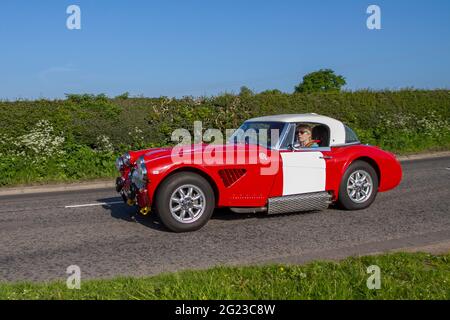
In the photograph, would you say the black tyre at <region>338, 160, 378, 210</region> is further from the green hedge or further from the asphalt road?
the green hedge

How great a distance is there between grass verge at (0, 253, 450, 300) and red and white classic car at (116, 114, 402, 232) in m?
1.90

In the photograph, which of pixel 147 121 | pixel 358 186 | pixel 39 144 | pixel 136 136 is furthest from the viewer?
pixel 147 121

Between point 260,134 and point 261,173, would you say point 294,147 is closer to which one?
point 260,134

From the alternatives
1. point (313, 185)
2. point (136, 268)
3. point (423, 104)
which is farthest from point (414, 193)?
point (423, 104)

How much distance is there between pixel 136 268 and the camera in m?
4.96

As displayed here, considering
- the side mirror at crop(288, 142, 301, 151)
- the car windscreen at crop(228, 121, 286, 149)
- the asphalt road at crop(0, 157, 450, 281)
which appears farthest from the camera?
the car windscreen at crop(228, 121, 286, 149)

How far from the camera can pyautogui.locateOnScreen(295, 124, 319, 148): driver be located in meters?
7.27

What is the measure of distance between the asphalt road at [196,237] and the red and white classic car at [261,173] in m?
0.31

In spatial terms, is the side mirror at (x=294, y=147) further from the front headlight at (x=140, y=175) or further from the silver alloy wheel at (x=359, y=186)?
the front headlight at (x=140, y=175)

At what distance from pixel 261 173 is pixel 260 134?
3.30 ft

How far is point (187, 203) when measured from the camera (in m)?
6.28
